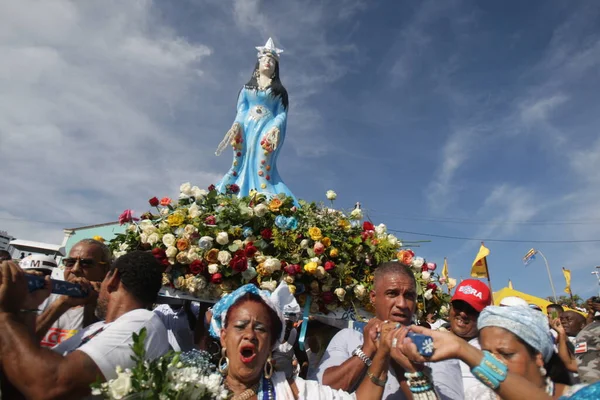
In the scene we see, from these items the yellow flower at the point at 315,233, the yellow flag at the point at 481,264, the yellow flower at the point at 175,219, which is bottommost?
the yellow flower at the point at 315,233

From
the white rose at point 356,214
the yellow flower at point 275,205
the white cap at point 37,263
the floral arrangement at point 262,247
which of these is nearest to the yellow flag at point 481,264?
the floral arrangement at point 262,247

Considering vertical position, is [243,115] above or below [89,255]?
above

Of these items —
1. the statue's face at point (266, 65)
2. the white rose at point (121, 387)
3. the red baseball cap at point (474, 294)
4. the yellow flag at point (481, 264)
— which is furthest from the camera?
the yellow flag at point (481, 264)

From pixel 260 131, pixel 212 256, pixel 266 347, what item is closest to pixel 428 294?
pixel 212 256

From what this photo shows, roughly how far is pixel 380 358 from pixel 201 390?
39.7 inches

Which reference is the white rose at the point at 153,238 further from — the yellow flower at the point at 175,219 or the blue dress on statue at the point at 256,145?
the blue dress on statue at the point at 256,145

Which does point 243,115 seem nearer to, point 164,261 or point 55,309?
point 164,261

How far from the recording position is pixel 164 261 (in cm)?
387

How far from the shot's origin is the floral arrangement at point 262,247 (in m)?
3.78

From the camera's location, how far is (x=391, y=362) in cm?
260

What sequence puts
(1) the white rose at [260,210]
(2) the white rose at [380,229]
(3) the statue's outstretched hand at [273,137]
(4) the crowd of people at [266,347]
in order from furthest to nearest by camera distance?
(3) the statue's outstretched hand at [273,137] → (2) the white rose at [380,229] → (1) the white rose at [260,210] → (4) the crowd of people at [266,347]

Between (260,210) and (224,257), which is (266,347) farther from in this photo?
(260,210)

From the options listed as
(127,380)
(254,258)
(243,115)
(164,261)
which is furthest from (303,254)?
(243,115)

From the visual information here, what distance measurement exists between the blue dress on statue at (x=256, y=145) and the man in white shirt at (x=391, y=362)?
6276mm
